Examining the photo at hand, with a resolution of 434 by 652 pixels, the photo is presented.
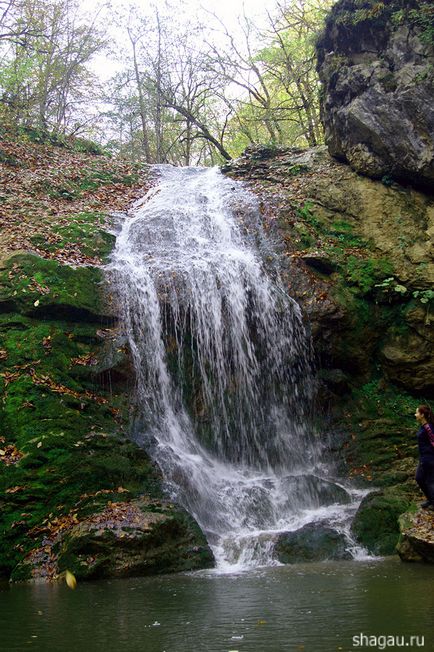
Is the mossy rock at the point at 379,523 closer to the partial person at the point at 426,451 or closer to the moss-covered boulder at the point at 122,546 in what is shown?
the partial person at the point at 426,451

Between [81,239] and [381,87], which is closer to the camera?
[81,239]

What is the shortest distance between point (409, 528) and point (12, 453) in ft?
15.8

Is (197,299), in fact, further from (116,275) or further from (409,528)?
(409,528)

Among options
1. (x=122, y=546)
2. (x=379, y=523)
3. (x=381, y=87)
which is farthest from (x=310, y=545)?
(x=381, y=87)

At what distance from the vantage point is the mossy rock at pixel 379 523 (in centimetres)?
634

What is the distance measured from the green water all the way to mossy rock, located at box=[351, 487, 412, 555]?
955mm

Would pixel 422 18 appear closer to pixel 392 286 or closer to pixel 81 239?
pixel 392 286

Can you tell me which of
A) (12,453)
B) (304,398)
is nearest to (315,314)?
(304,398)

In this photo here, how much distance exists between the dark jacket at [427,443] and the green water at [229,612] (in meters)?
1.45

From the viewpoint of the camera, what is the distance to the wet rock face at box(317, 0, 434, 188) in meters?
11.2

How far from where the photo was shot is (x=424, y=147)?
11086mm

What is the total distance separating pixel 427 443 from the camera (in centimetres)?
637

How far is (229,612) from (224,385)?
18.6ft

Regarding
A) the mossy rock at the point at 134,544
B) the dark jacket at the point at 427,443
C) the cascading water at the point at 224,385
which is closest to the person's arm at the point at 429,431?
the dark jacket at the point at 427,443
